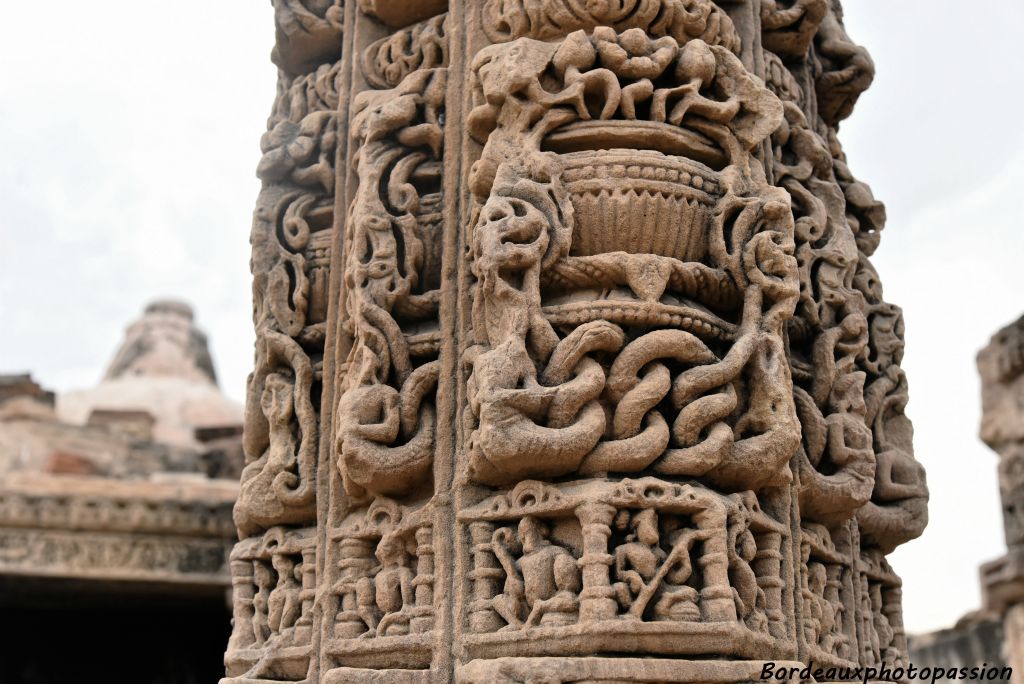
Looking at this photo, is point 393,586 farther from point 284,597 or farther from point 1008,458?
point 1008,458

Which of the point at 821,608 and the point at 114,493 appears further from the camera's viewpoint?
the point at 114,493

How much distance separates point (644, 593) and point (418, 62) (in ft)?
6.06

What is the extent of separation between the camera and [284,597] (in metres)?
3.29

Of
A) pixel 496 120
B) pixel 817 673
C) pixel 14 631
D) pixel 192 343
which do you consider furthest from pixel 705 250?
pixel 192 343

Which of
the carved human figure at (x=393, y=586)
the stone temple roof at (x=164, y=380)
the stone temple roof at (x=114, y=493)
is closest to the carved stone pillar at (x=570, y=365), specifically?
the carved human figure at (x=393, y=586)

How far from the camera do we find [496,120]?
3186 millimetres

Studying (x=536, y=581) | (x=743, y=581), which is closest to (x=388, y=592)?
(x=536, y=581)

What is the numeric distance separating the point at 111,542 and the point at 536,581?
291 inches

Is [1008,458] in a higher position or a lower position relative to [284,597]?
higher

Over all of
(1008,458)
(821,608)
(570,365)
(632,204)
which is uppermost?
(1008,458)

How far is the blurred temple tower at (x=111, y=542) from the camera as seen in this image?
9.18 metres

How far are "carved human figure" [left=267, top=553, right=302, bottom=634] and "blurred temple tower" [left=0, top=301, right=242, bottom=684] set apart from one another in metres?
6.32

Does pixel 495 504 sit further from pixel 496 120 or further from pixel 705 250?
pixel 496 120

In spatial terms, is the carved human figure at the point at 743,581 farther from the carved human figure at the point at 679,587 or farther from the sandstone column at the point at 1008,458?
the sandstone column at the point at 1008,458
